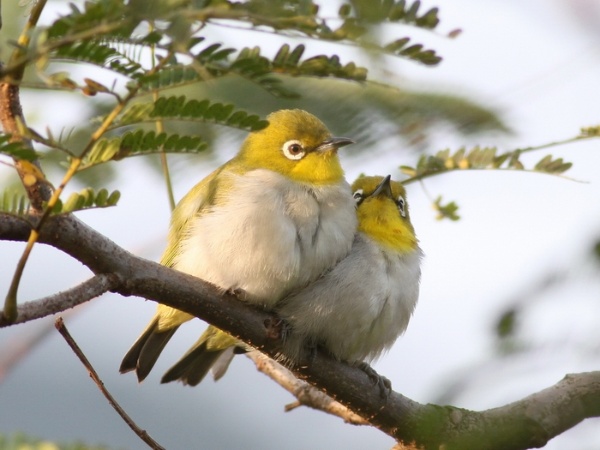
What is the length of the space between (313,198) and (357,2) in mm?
2559

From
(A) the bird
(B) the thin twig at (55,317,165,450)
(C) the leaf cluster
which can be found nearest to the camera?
(C) the leaf cluster

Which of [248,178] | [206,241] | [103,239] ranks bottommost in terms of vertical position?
[103,239]

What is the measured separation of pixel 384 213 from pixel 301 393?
1.10m

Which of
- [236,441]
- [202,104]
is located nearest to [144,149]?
[202,104]

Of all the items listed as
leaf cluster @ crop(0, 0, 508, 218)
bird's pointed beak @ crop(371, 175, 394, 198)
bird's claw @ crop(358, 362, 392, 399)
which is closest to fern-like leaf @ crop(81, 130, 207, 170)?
leaf cluster @ crop(0, 0, 508, 218)

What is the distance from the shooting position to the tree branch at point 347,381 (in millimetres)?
2463

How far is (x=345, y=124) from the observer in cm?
259

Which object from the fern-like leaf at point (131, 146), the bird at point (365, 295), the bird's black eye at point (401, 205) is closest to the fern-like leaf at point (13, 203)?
the fern-like leaf at point (131, 146)

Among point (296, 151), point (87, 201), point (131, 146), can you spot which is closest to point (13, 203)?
point (87, 201)

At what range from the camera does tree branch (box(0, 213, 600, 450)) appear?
2.46 meters

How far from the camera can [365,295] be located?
13.7ft

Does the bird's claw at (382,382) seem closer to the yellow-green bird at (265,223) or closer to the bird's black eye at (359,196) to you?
the yellow-green bird at (265,223)

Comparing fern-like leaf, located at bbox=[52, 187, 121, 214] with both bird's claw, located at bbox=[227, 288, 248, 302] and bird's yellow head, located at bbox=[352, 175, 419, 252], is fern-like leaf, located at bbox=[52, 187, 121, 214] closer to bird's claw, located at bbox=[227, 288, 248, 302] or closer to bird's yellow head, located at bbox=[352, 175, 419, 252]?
bird's claw, located at bbox=[227, 288, 248, 302]

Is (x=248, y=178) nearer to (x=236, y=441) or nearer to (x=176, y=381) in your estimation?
(x=176, y=381)
